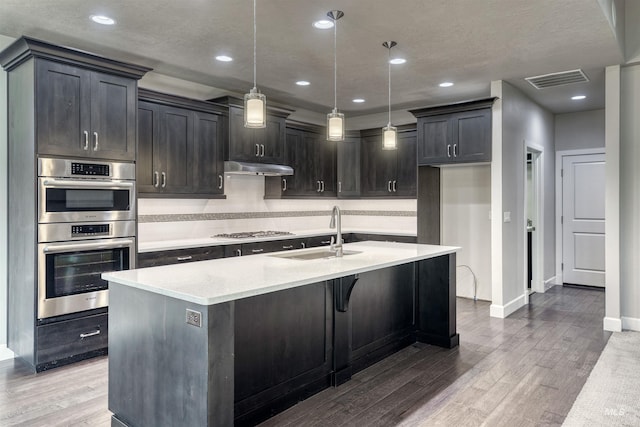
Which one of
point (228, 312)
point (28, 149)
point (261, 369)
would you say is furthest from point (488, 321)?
point (28, 149)

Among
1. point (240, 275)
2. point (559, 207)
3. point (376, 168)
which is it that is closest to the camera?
point (240, 275)

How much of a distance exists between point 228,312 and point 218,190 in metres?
3.11

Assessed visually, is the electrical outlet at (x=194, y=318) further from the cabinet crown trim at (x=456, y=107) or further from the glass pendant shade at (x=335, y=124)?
the cabinet crown trim at (x=456, y=107)

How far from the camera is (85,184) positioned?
11.8 feet

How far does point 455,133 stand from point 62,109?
4.17 metres

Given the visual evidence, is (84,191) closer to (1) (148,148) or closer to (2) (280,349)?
(1) (148,148)

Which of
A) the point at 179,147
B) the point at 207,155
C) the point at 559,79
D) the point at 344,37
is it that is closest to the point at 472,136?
the point at 559,79

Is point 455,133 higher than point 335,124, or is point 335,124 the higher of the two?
point 455,133

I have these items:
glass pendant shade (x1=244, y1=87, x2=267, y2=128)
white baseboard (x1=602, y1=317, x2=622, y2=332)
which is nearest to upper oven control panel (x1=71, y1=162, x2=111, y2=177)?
glass pendant shade (x1=244, y1=87, x2=267, y2=128)

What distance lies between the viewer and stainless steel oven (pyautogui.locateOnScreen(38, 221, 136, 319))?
3418mm

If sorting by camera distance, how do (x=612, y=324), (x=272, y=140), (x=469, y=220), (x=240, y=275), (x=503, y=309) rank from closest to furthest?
(x=240, y=275), (x=612, y=324), (x=503, y=309), (x=272, y=140), (x=469, y=220)

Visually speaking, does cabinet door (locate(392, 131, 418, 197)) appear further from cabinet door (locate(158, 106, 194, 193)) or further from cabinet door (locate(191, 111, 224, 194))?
cabinet door (locate(158, 106, 194, 193))

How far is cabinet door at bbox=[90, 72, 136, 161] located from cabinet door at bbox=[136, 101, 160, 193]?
0.40 metres

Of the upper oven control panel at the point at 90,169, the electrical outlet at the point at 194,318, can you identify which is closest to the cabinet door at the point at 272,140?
the upper oven control panel at the point at 90,169
